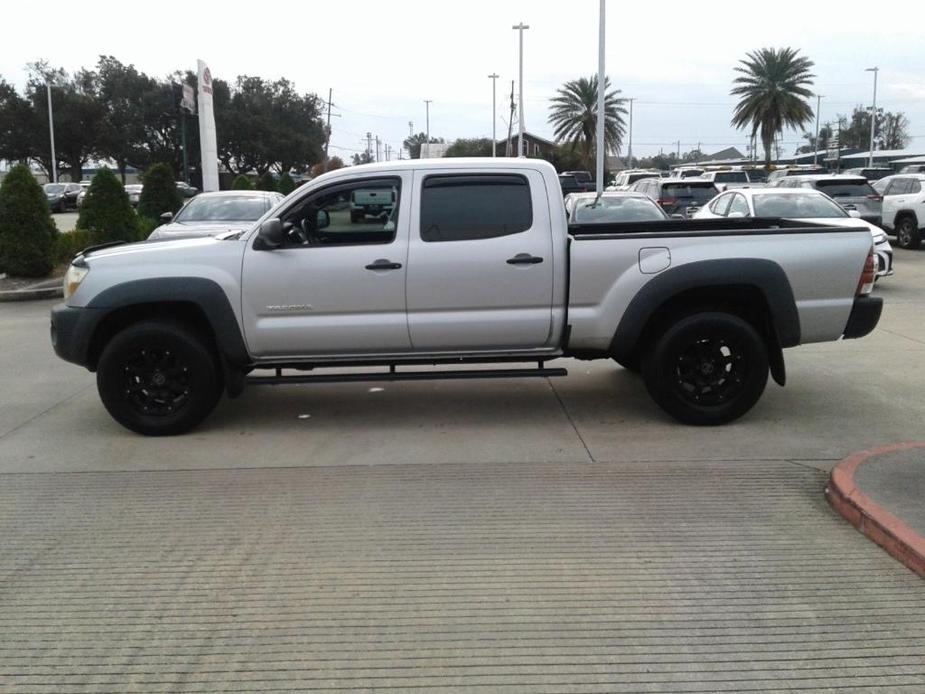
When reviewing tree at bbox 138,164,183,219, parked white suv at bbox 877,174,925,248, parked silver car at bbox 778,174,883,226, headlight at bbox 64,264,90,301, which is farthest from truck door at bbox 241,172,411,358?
parked white suv at bbox 877,174,925,248

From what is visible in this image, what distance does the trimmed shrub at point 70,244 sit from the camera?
17.2 m

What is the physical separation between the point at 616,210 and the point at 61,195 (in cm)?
4033

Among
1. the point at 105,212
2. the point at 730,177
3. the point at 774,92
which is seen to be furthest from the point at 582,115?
the point at 105,212

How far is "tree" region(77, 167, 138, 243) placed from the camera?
1825cm

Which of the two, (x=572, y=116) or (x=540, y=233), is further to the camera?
(x=572, y=116)

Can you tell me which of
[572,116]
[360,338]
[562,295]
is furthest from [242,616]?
[572,116]

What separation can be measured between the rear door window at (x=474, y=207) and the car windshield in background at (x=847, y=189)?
615 inches

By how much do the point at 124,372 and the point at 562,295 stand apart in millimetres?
3285

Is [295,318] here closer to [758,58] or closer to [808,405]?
[808,405]

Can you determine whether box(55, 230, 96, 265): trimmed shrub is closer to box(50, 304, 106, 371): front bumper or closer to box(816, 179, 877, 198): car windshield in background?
box(50, 304, 106, 371): front bumper

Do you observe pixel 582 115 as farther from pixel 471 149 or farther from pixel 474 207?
pixel 474 207

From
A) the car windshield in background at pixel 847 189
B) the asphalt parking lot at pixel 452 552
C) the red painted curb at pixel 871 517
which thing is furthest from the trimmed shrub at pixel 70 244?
the car windshield in background at pixel 847 189

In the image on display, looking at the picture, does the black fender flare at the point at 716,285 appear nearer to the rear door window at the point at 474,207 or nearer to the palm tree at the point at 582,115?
the rear door window at the point at 474,207

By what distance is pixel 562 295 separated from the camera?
22.3ft
